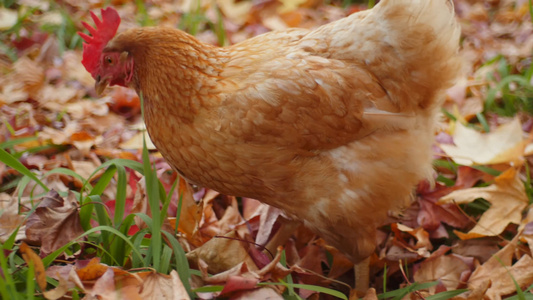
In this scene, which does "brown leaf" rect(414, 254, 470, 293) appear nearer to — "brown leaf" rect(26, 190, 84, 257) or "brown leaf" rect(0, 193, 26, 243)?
"brown leaf" rect(26, 190, 84, 257)

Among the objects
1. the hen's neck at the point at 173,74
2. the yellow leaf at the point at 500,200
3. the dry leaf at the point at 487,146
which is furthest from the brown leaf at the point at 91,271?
the dry leaf at the point at 487,146

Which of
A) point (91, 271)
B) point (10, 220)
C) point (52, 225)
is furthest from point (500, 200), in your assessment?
point (10, 220)

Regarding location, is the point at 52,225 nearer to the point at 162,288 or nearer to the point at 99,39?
the point at 162,288

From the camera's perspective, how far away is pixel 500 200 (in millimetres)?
2188

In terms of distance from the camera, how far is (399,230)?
2.18 meters

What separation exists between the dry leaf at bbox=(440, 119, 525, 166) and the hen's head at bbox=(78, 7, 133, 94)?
58.3 inches

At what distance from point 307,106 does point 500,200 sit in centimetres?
106

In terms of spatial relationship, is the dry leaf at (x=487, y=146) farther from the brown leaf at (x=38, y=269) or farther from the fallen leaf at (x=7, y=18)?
the fallen leaf at (x=7, y=18)

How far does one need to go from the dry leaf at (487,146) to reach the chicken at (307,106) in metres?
0.59

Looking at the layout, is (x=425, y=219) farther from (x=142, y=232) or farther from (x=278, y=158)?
(x=142, y=232)

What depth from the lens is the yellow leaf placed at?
2.12 metres

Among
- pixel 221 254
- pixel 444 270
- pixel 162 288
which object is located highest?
pixel 162 288

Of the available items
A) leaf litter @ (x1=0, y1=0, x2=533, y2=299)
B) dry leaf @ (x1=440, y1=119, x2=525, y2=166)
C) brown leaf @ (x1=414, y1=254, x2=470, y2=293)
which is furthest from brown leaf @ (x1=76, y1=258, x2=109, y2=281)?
dry leaf @ (x1=440, y1=119, x2=525, y2=166)

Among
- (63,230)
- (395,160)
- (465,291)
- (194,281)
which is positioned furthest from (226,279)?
(465,291)
